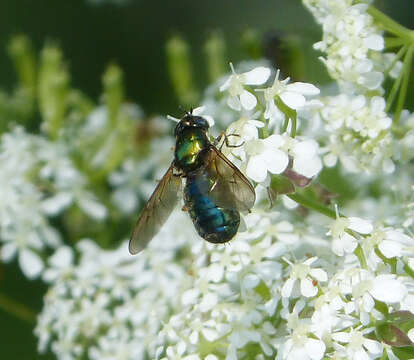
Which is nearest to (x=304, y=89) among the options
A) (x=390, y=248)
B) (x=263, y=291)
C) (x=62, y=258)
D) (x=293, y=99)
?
(x=293, y=99)

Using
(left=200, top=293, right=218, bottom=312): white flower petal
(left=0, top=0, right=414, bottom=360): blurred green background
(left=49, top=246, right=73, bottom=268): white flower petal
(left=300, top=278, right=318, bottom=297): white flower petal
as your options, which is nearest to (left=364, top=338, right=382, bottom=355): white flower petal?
(left=300, top=278, right=318, bottom=297): white flower petal

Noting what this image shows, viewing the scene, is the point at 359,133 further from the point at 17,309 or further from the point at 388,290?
the point at 17,309

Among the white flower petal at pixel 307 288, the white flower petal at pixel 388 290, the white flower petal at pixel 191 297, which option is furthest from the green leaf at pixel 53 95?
the white flower petal at pixel 388 290

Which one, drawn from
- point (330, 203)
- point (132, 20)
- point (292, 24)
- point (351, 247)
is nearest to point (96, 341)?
point (330, 203)

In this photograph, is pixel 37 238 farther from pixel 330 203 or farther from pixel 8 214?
pixel 330 203

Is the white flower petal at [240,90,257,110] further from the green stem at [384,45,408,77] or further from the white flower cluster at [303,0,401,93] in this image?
the green stem at [384,45,408,77]

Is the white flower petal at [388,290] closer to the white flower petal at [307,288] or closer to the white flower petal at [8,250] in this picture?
the white flower petal at [307,288]
